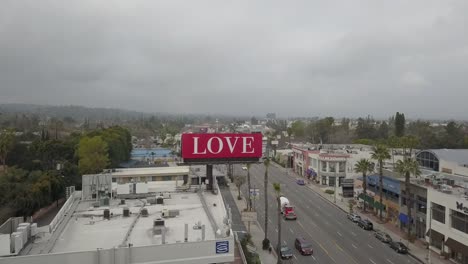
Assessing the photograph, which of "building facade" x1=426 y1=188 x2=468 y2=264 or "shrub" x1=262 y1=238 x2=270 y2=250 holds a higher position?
"building facade" x1=426 y1=188 x2=468 y2=264

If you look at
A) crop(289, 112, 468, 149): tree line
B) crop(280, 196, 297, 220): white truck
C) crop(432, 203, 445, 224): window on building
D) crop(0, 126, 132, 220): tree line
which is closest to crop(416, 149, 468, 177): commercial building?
crop(432, 203, 445, 224): window on building

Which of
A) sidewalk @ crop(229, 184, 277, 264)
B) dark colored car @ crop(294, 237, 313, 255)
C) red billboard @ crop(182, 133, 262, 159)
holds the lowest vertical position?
sidewalk @ crop(229, 184, 277, 264)

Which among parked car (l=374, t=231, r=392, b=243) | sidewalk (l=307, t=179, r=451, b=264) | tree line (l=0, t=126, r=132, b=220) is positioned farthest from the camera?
tree line (l=0, t=126, r=132, b=220)

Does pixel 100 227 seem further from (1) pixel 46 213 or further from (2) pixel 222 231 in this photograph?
(1) pixel 46 213

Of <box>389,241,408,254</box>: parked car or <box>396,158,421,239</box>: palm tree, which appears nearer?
<box>389,241,408,254</box>: parked car

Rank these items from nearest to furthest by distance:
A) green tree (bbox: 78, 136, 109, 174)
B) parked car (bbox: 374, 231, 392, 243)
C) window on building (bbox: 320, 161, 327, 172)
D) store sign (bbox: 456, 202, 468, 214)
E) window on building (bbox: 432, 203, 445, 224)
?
store sign (bbox: 456, 202, 468, 214), window on building (bbox: 432, 203, 445, 224), parked car (bbox: 374, 231, 392, 243), green tree (bbox: 78, 136, 109, 174), window on building (bbox: 320, 161, 327, 172)

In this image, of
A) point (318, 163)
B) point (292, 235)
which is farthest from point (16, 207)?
point (318, 163)

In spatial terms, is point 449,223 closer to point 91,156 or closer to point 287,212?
point 287,212

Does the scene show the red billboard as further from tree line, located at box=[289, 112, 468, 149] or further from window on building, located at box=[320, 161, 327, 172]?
tree line, located at box=[289, 112, 468, 149]
